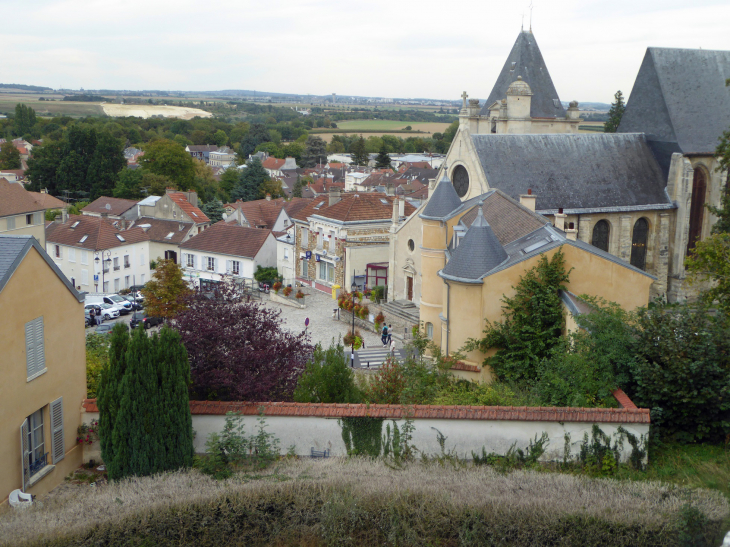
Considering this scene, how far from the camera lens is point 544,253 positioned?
18453 mm

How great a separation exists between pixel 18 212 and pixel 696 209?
117 feet

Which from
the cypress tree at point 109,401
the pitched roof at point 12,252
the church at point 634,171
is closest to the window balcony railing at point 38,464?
the cypress tree at point 109,401

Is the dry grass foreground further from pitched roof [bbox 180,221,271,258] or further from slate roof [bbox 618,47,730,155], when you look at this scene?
pitched roof [bbox 180,221,271,258]

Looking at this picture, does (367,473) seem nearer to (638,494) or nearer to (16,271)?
(638,494)

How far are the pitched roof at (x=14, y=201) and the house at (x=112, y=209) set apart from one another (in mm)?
25050

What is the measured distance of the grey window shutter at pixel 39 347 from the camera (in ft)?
39.6

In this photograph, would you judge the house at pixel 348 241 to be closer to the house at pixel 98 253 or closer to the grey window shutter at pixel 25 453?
the house at pixel 98 253

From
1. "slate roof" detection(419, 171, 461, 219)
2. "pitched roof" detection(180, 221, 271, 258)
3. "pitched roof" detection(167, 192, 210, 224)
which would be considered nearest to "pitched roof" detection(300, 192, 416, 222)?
"pitched roof" detection(180, 221, 271, 258)

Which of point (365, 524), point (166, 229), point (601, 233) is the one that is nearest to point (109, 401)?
point (365, 524)

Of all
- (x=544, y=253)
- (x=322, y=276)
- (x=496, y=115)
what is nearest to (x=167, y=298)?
(x=322, y=276)

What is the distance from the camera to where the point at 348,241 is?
4294 cm

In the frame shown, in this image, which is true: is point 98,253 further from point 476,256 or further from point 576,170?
point 476,256

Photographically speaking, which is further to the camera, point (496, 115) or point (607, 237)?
point (496, 115)

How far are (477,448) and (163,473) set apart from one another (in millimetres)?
4822
